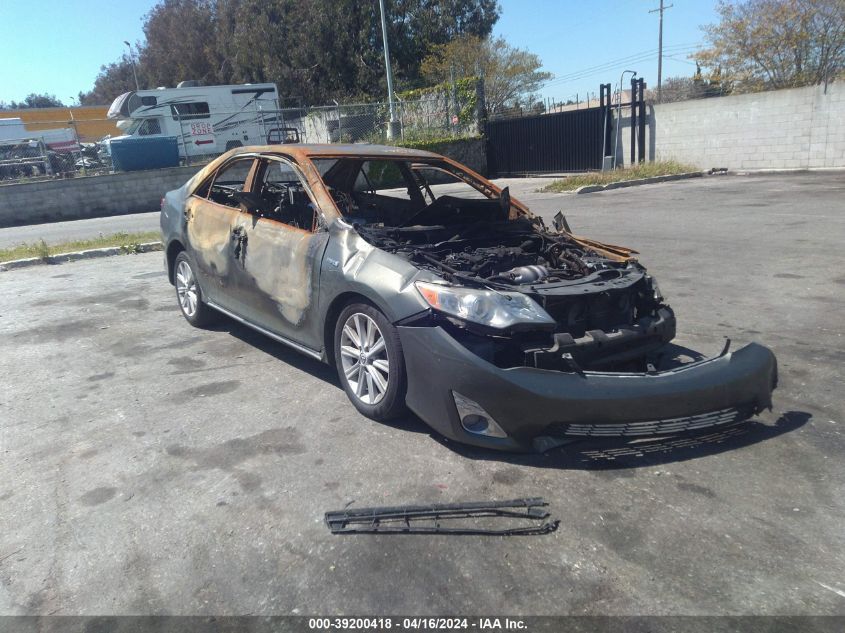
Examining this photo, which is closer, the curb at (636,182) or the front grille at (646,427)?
the front grille at (646,427)

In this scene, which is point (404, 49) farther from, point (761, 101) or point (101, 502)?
point (101, 502)

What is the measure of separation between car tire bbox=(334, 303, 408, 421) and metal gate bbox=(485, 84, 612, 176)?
2020cm

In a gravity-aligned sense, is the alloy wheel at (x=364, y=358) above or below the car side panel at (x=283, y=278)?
below

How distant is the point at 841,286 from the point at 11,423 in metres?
7.32

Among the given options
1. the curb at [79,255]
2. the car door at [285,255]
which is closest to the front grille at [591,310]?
the car door at [285,255]

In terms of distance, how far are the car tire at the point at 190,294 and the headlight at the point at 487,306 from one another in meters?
3.18

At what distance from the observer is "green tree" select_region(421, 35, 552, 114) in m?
40.1

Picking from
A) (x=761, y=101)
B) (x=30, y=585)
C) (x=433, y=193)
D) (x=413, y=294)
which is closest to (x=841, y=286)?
(x=433, y=193)

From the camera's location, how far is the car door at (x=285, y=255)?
430 cm

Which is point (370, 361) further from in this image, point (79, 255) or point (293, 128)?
point (293, 128)

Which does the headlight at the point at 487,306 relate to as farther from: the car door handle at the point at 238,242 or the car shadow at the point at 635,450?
the car door handle at the point at 238,242

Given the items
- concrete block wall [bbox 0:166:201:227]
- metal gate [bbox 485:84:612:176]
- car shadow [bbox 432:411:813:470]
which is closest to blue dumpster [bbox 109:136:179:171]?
concrete block wall [bbox 0:166:201:227]

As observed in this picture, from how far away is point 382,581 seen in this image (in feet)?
8.30

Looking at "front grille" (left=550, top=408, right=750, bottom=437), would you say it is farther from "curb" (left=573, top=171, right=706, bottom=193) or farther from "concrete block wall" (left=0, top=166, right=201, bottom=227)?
"concrete block wall" (left=0, top=166, right=201, bottom=227)
